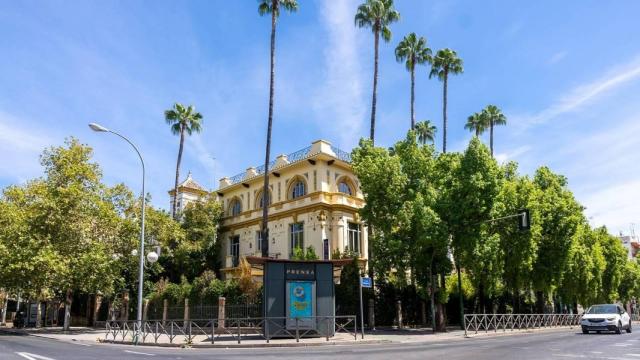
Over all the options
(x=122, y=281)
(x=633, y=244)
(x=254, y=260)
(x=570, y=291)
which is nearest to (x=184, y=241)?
(x=122, y=281)

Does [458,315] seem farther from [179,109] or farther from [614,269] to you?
[179,109]

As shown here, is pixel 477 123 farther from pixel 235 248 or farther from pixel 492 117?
pixel 235 248

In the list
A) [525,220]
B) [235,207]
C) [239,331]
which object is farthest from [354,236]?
[239,331]

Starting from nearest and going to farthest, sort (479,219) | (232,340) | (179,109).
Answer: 1. (232,340)
2. (479,219)
3. (179,109)

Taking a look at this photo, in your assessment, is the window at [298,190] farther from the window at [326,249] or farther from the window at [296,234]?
the window at [326,249]

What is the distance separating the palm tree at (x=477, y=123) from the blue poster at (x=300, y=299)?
36056 millimetres

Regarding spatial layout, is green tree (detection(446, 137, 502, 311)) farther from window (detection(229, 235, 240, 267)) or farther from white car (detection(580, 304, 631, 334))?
window (detection(229, 235, 240, 267))

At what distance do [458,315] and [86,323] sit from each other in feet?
A: 99.0

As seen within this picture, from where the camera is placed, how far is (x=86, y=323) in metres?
41.0

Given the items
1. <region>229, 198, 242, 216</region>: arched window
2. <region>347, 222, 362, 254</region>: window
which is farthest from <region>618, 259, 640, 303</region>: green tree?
<region>229, 198, 242, 216</region>: arched window

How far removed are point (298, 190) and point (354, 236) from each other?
5720 mm

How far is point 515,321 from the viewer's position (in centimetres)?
3152

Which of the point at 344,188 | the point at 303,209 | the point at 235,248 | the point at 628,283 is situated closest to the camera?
the point at 303,209

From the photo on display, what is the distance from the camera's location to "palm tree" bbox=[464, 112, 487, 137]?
5194cm
